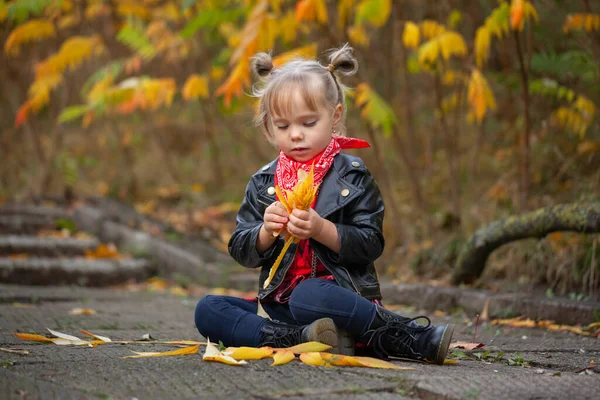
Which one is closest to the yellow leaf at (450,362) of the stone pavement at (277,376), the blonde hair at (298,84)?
the stone pavement at (277,376)

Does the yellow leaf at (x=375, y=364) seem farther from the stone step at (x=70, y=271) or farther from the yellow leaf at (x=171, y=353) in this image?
the stone step at (x=70, y=271)

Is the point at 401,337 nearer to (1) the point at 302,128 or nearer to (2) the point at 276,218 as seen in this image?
(2) the point at 276,218

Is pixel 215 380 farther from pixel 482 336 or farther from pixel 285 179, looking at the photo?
pixel 482 336

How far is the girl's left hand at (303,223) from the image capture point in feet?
8.13

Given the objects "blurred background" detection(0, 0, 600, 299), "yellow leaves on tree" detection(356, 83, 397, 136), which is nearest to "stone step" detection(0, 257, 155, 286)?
"blurred background" detection(0, 0, 600, 299)

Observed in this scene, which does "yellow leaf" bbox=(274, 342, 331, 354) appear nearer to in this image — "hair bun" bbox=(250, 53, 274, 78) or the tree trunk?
"hair bun" bbox=(250, 53, 274, 78)

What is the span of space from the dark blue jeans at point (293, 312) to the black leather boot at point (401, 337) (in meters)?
0.04

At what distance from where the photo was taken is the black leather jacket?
8.78 ft

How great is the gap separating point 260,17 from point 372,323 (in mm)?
2706

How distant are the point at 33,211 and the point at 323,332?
5387 millimetres

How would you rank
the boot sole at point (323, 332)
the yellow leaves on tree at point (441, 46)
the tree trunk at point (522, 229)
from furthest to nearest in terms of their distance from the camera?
the yellow leaves on tree at point (441, 46), the tree trunk at point (522, 229), the boot sole at point (323, 332)

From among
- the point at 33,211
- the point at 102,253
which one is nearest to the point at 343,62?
the point at 102,253

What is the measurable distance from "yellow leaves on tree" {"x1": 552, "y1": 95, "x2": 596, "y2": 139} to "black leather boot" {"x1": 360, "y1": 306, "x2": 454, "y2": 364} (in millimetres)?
2291

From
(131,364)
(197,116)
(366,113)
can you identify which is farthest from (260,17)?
(197,116)
